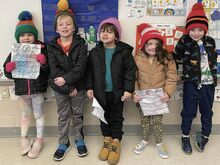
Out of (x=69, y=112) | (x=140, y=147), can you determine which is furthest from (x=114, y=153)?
(x=69, y=112)

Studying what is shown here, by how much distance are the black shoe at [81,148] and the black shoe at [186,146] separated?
0.81 m

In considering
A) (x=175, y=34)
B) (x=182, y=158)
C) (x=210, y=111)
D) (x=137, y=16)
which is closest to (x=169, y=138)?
(x=182, y=158)

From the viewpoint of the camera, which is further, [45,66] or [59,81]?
[45,66]

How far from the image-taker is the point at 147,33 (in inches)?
81.8

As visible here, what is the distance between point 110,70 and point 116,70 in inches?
1.9

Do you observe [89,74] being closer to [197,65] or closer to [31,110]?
[31,110]

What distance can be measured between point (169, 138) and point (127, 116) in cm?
42

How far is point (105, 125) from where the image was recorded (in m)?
2.30

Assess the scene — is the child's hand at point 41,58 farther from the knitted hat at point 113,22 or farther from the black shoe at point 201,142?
the black shoe at point 201,142

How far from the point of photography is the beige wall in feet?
7.13

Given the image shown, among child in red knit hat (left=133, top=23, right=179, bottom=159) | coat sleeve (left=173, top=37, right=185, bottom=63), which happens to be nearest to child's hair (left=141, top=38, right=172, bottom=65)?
child in red knit hat (left=133, top=23, right=179, bottom=159)

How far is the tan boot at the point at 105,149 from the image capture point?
2.20 metres

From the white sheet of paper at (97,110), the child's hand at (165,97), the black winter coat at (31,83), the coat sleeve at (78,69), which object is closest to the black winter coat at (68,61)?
the coat sleeve at (78,69)

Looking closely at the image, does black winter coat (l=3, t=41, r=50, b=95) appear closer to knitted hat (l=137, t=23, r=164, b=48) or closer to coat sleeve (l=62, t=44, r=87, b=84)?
coat sleeve (l=62, t=44, r=87, b=84)
